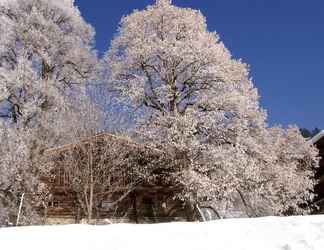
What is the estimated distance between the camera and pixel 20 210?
20156 millimetres

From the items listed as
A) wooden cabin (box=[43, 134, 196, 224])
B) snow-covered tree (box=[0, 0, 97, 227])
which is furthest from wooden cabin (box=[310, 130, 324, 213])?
snow-covered tree (box=[0, 0, 97, 227])

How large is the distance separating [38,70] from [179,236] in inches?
957

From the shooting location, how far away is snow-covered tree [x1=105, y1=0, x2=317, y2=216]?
21.7 meters

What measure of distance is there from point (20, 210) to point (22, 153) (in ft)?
9.77

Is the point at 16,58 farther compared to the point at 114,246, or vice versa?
the point at 16,58

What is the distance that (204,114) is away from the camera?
23.0m

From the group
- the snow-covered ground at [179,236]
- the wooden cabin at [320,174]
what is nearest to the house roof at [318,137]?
the wooden cabin at [320,174]

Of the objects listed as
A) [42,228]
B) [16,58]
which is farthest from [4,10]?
[42,228]

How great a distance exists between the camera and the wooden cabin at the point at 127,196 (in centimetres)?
1965

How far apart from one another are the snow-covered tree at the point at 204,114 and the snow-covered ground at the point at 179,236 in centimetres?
1422

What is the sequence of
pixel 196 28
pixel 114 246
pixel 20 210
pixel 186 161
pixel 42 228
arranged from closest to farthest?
pixel 114 246 < pixel 42 228 < pixel 20 210 < pixel 186 161 < pixel 196 28

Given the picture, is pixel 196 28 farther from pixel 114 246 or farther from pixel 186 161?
pixel 114 246

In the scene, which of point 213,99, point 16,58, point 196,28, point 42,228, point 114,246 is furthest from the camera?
point 16,58

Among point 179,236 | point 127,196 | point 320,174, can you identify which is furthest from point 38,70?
point 179,236
